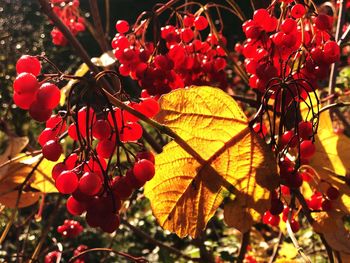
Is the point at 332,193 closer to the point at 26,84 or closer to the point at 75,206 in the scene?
the point at 75,206

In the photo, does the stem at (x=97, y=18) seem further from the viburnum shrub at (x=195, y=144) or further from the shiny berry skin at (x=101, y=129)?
the shiny berry skin at (x=101, y=129)

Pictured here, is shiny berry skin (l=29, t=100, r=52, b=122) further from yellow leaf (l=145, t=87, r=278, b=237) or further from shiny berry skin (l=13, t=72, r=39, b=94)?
yellow leaf (l=145, t=87, r=278, b=237)

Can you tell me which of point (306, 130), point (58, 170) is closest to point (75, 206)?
point (58, 170)

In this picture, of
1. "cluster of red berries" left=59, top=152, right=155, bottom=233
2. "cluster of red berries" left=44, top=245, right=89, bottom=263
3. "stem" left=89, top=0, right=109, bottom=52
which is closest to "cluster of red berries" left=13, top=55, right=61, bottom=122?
"cluster of red berries" left=59, top=152, right=155, bottom=233

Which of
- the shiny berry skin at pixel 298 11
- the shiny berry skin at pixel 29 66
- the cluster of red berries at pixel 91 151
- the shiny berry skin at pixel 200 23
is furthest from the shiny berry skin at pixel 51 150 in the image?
the shiny berry skin at pixel 200 23

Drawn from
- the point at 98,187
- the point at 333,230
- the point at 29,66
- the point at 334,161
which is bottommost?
the point at 333,230

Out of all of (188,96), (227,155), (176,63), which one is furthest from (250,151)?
(176,63)

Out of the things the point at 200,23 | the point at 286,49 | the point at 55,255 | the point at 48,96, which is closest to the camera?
the point at 48,96
